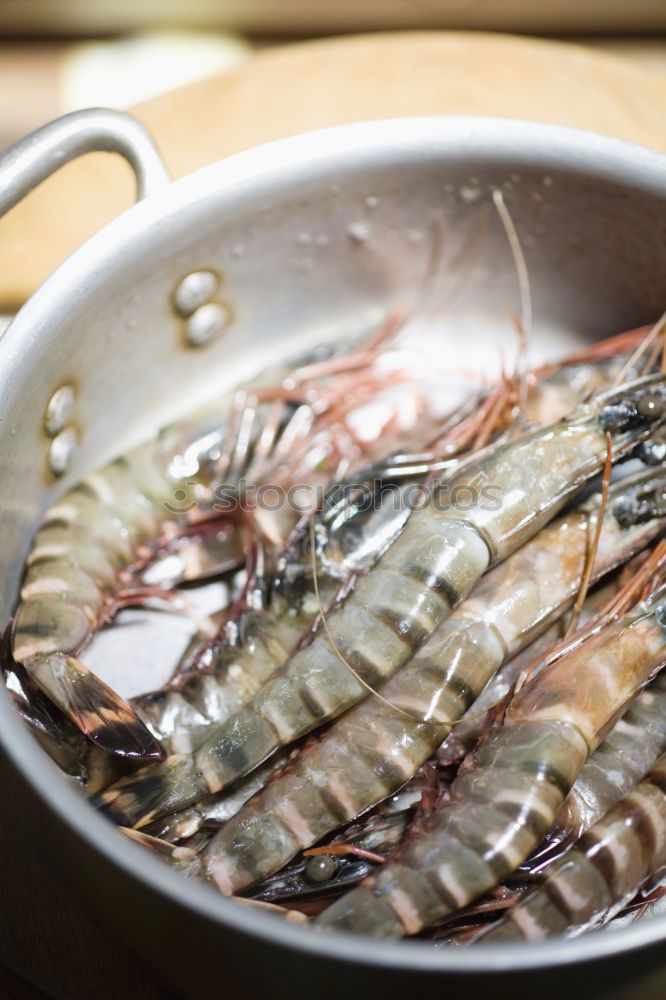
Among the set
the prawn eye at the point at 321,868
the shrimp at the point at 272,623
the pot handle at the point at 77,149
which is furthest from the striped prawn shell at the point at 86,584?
the pot handle at the point at 77,149

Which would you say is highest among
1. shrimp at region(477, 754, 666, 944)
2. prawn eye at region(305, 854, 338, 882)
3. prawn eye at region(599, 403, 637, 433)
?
prawn eye at region(599, 403, 637, 433)

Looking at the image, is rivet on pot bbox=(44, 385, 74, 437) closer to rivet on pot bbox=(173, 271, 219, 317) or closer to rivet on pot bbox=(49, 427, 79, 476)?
rivet on pot bbox=(49, 427, 79, 476)

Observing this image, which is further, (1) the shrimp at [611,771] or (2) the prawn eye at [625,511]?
(2) the prawn eye at [625,511]

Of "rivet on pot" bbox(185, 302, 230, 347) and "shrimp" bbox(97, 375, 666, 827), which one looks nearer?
"shrimp" bbox(97, 375, 666, 827)

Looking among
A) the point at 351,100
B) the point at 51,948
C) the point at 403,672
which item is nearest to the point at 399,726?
the point at 403,672

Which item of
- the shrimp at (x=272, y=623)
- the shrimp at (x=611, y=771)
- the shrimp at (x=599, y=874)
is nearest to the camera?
the shrimp at (x=599, y=874)

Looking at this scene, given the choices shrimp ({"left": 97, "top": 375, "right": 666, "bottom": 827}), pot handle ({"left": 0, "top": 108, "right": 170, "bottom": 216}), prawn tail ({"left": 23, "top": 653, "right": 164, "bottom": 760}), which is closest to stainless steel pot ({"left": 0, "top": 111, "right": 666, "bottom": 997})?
pot handle ({"left": 0, "top": 108, "right": 170, "bottom": 216})

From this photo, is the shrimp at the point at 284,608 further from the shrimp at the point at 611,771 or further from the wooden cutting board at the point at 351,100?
the wooden cutting board at the point at 351,100
